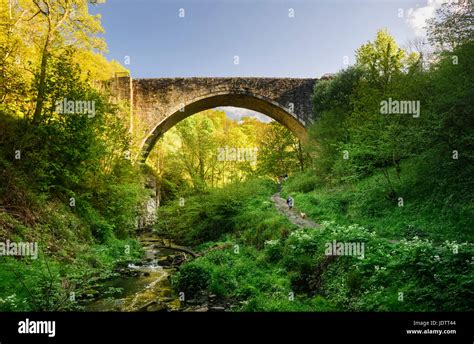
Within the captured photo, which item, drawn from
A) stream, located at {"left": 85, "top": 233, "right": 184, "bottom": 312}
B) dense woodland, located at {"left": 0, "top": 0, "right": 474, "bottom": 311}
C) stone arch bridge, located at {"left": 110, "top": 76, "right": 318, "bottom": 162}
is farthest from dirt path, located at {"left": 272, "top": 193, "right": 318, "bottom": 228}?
stone arch bridge, located at {"left": 110, "top": 76, "right": 318, "bottom": 162}

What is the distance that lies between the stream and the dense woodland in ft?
1.38

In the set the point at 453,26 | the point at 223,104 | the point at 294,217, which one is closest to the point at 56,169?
the point at 294,217

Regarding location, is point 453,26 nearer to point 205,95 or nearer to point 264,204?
point 264,204

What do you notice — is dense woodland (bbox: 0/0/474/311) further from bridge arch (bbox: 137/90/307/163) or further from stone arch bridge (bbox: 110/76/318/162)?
bridge arch (bbox: 137/90/307/163)

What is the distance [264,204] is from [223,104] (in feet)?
36.9

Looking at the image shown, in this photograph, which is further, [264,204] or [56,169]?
[264,204]

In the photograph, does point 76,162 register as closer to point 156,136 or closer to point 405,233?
point 405,233

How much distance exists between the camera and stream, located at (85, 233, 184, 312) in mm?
8212

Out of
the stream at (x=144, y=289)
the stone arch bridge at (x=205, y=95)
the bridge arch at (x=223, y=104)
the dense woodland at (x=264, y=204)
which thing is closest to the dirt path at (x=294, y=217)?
the dense woodland at (x=264, y=204)

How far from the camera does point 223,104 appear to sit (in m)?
27.0

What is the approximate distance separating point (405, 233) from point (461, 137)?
10.3ft

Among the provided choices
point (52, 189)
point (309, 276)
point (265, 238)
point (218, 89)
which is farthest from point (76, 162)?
point (218, 89)

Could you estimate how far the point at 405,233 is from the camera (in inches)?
380

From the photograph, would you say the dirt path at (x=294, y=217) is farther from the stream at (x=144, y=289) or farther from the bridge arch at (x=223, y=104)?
the bridge arch at (x=223, y=104)
